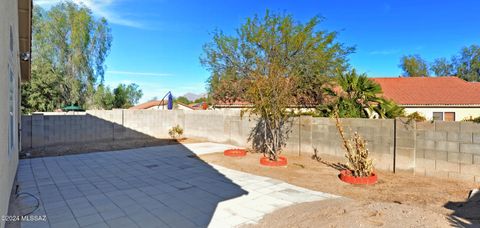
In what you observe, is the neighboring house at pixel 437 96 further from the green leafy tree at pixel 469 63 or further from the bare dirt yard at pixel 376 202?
the green leafy tree at pixel 469 63

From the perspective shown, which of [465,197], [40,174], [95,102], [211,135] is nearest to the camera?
[465,197]

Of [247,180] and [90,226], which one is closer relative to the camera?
[90,226]

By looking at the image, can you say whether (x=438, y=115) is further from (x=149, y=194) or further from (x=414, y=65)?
(x=414, y=65)

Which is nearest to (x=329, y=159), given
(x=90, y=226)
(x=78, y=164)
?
(x=90, y=226)

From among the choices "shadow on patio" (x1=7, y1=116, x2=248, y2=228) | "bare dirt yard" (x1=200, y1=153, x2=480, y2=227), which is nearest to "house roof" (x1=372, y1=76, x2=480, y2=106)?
"bare dirt yard" (x1=200, y1=153, x2=480, y2=227)

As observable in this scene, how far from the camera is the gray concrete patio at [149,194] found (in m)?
3.58

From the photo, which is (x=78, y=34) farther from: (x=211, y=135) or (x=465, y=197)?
(x=465, y=197)

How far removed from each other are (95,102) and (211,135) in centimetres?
1455

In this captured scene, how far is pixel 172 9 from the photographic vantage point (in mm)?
12406

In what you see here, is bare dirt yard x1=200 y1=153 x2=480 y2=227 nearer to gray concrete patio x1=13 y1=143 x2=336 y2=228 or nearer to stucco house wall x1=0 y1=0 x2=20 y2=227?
gray concrete patio x1=13 y1=143 x2=336 y2=228

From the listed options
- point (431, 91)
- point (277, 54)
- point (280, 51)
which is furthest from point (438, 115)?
point (277, 54)

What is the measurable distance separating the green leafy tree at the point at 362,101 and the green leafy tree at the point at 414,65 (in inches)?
1316

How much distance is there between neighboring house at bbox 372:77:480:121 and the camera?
1667 cm

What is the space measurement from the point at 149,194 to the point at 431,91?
68.6ft
